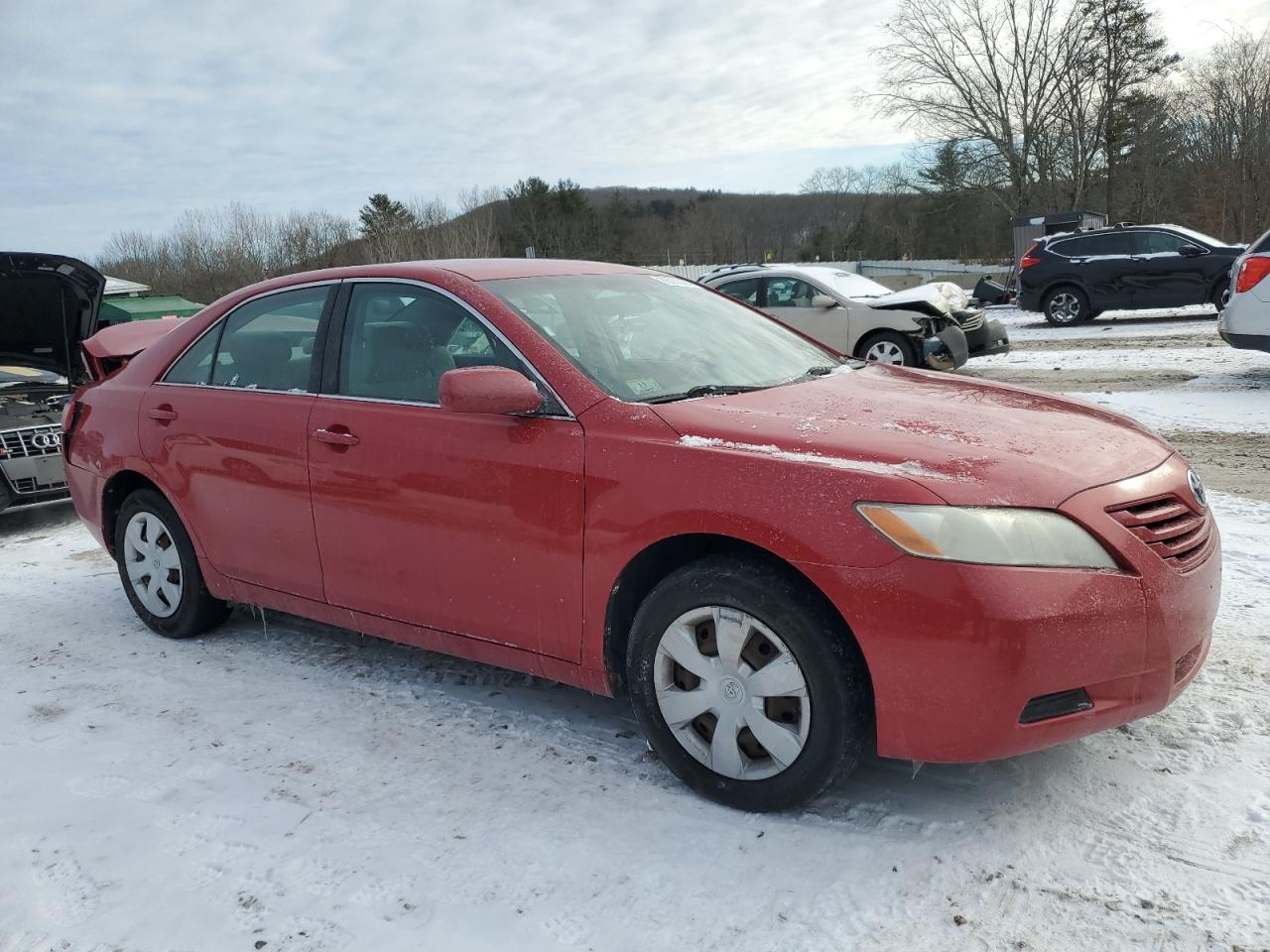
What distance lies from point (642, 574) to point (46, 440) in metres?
5.84

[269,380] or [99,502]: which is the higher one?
[269,380]

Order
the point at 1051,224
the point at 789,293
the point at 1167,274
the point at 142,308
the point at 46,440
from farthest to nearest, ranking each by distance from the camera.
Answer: the point at 1051,224, the point at 142,308, the point at 1167,274, the point at 789,293, the point at 46,440

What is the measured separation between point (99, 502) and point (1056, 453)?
418cm

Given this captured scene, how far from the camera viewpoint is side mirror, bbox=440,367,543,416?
3021mm

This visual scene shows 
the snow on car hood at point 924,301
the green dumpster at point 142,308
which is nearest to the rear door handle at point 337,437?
the snow on car hood at point 924,301

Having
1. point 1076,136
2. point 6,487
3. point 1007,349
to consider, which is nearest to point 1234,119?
point 1076,136

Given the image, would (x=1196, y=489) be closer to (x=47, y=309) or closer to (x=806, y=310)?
(x=47, y=309)

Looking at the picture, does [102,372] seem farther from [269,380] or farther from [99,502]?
[269,380]

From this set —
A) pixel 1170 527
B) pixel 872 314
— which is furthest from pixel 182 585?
pixel 872 314

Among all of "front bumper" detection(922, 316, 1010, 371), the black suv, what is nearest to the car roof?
"front bumper" detection(922, 316, 1010, 371)

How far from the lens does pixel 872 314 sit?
12.1m

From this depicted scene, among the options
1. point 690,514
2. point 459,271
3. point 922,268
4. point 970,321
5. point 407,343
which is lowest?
point 690,514

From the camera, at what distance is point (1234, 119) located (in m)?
38.0

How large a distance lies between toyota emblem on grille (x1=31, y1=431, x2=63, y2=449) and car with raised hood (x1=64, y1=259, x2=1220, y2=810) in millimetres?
3283
